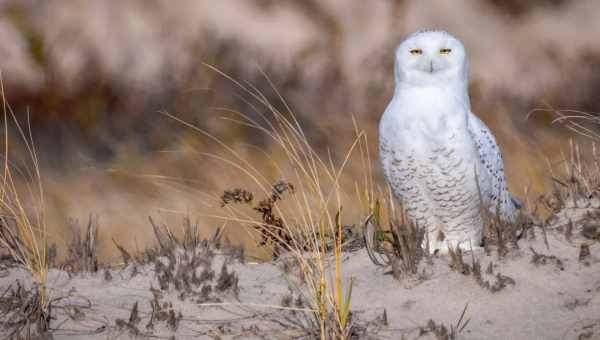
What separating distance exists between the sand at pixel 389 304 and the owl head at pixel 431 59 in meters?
0.95

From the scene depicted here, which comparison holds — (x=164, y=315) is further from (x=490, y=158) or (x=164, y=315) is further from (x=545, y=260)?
(x=490, y=158)

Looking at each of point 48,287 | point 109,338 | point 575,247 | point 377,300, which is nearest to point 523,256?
point 575,247

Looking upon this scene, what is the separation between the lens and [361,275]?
3.57 m

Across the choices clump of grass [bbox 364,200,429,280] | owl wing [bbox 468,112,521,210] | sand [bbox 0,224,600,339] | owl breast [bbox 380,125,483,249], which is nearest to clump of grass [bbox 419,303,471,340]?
sand [bbox 0,224,600,339]

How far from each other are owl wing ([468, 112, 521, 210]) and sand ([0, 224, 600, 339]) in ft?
2.04

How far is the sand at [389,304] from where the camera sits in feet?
9.66

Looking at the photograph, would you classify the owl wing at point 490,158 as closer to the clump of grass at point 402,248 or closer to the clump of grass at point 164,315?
the clump of grass at point 402,248

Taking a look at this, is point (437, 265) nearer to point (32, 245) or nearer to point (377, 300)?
point (377, 300)

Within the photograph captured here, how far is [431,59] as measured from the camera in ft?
12.8

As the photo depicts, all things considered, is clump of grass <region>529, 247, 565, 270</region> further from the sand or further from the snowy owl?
the snowy owl

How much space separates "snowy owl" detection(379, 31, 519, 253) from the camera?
3.88 metres

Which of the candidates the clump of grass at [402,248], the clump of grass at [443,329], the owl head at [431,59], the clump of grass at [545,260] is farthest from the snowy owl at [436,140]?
the clump of grass at [443,329]

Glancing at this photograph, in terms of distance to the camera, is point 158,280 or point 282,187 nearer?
point 158,280

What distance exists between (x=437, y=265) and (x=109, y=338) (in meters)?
1.48
